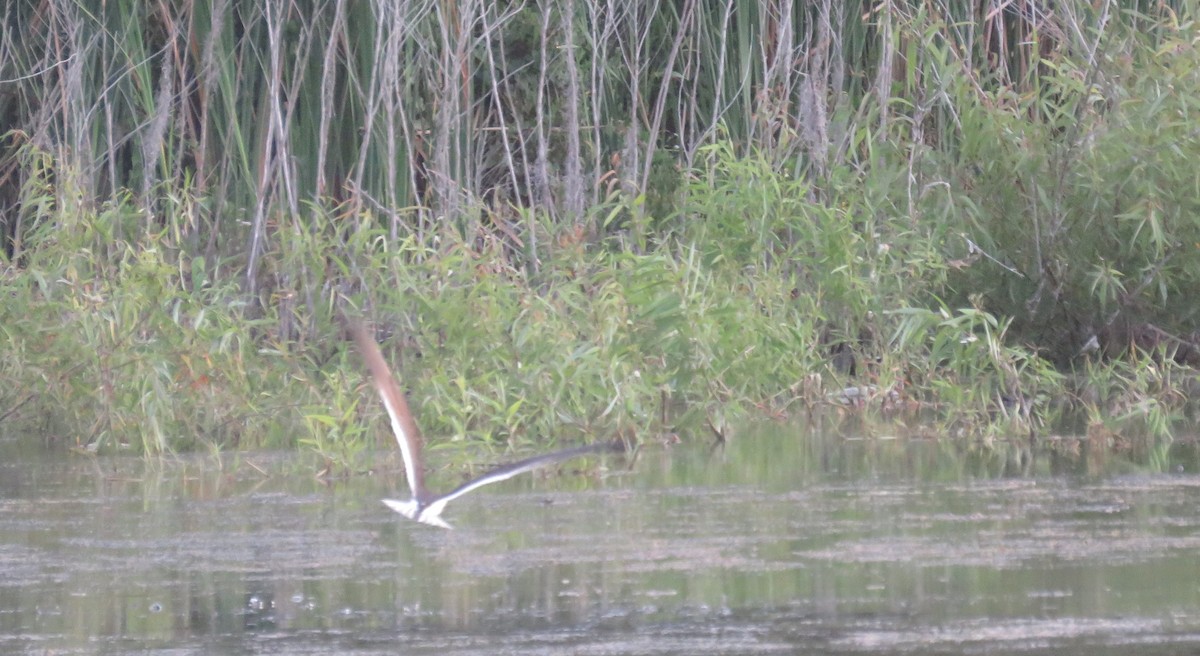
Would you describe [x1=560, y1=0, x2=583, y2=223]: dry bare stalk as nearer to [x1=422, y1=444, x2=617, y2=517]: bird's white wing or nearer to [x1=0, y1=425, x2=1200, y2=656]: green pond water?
[x1=0, y1=425, x2=1200, y2=656]: green pond water

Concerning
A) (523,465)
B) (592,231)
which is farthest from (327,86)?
(523,465)

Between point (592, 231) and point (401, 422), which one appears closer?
point (401, 422)

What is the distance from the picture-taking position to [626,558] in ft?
13.3

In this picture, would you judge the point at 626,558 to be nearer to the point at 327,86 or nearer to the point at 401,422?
the point at 401,422

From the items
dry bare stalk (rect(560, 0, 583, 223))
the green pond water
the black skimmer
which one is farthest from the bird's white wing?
dry bare stalk (rect(560, 0, 583, 223))

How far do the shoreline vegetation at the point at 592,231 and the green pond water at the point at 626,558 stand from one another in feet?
1.34

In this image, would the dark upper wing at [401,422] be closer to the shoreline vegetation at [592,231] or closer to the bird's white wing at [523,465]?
the bird's white wing at [523,465]

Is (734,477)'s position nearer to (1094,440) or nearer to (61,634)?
(1094,440)

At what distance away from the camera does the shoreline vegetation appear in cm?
588

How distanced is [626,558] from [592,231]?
3086 millimetres

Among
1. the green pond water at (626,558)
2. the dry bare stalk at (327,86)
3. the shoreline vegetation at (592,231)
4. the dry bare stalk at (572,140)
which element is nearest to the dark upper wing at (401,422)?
the green pond water at (626,558)

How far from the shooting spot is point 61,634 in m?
3.43

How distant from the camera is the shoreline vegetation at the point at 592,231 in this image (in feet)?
19.3

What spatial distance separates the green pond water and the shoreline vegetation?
1.34 feet
